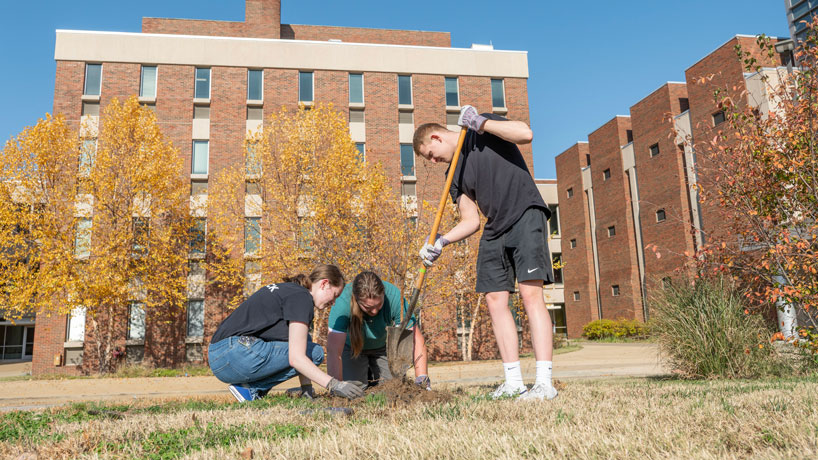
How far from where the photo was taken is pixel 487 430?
7.63ft

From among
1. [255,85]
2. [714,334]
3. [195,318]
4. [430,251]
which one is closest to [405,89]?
[255,85]

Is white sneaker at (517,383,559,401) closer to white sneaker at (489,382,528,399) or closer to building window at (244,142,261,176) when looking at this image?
white sneaker at (489,382,528,399)

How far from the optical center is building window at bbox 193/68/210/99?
23453mm

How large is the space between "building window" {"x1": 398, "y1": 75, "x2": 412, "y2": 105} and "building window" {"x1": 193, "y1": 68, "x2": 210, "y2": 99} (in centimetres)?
843

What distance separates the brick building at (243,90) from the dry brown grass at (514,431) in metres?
19.0

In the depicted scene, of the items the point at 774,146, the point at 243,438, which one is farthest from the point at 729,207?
the point at 243,438

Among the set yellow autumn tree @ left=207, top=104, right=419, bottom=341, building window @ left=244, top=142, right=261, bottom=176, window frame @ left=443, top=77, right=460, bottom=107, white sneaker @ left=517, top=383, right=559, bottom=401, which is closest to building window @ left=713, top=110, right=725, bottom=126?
window frame @ left=443, top=77, right=460, bottom=107

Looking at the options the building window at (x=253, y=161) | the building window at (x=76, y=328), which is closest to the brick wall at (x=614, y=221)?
the building window at (x=253, y=161)

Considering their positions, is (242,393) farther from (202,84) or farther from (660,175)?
(660,175)

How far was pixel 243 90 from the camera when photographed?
23.7m

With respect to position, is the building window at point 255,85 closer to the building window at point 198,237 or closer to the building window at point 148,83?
the building window at point 148,83

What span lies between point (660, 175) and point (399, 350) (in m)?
30.7

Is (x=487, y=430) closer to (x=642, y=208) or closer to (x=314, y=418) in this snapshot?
(x=314, y=418)

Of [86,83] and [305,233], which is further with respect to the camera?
[86,83]
